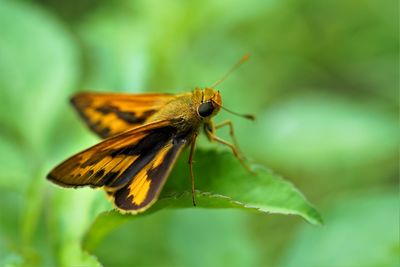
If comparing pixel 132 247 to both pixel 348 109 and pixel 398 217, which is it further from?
pixel 348 109

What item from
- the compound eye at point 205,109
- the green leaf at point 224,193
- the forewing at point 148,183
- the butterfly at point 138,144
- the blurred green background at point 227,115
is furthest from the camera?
the blurred green background at point 227,115

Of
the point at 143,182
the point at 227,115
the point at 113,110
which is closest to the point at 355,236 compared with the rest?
the point at 143,182

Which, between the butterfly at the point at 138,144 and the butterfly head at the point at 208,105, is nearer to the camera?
the butterfly at the point at 138,144

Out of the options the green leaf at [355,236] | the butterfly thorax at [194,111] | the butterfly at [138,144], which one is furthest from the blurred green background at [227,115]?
the butterfly thorax at [194,111]

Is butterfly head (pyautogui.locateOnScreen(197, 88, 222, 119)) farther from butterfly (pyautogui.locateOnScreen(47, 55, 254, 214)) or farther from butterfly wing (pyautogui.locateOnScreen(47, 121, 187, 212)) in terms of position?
butterfly wing (pyautogui.locateOnScreen(47, 121, 187, 212))

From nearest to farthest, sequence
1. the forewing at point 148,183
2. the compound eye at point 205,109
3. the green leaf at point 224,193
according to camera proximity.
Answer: the green leaf at point 224,193 < the forewing at point 148,183 < the compound eye at point 205,109

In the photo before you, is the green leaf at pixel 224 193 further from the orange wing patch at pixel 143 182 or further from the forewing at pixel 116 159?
the forewing at pixel 116 159

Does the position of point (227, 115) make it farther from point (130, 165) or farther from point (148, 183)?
point (148, 183)
